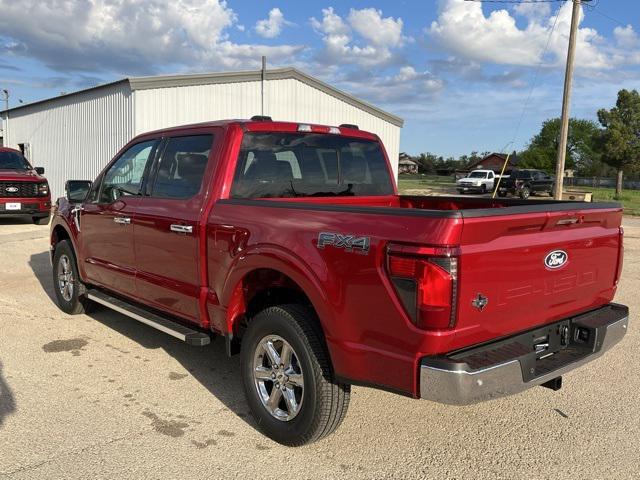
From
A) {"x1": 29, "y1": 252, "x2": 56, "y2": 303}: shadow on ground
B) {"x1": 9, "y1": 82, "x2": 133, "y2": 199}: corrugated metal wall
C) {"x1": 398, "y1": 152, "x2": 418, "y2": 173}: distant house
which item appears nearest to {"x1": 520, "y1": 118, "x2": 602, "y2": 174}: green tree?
{"x1": 398, "y1": 152, "x2": 418, "y2": 173}: distant house

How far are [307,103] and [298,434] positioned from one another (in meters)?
19.3

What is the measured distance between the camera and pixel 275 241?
3.31 m

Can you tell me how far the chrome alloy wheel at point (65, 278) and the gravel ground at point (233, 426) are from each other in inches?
38.6

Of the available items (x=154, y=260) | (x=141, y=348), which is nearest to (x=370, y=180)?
(x=154, y=260)

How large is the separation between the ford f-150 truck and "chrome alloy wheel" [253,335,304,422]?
41.0ft

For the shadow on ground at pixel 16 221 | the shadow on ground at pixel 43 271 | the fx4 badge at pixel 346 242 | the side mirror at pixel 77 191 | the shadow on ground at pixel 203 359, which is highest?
the side mirror at pixel 77 191

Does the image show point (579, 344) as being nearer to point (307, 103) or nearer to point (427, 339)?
point (427, 339)

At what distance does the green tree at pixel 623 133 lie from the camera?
35.5m

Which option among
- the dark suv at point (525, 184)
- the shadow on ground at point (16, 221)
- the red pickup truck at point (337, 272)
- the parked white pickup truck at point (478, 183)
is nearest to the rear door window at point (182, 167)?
the red pickup truck at point (337, 272)

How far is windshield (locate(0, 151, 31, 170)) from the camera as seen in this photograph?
14578mm

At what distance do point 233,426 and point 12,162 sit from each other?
45.0 ft

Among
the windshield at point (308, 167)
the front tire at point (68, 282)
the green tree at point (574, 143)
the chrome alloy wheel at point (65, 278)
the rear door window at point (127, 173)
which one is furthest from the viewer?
the green tree at point (574, 143)

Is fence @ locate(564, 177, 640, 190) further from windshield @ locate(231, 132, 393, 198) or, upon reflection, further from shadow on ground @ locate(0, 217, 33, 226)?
windshield @ locate(231, 132, 393, 198)

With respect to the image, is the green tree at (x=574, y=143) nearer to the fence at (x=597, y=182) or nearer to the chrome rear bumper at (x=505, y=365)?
the fence at (x=597, y=182)
